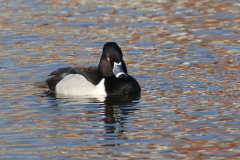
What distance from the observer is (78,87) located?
11.7 metres

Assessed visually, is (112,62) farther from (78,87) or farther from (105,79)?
(78,87)

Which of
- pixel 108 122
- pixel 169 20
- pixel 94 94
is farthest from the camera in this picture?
pixel 169 20

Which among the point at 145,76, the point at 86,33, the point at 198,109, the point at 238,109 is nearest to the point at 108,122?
the point at 198,109

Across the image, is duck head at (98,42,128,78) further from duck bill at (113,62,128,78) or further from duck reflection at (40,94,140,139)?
duck reflection at (40,94,140,139)

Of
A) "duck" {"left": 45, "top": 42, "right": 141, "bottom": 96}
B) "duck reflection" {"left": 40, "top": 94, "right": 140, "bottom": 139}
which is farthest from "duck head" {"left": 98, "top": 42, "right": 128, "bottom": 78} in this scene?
"duck reflection" {"left": 40, "top": 94, "right": 140, "bottom": 139}

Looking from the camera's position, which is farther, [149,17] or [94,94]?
[149,17]

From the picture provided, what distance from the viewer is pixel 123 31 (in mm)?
17281

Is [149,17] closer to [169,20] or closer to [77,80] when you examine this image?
[169,20]

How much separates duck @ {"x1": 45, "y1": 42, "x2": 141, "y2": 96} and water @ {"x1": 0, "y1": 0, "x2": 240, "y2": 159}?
253 millimetres

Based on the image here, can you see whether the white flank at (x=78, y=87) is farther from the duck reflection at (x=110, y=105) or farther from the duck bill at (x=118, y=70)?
the duck bill at (x=118, y=70)

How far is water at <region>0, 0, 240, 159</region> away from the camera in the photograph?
817 centimetres

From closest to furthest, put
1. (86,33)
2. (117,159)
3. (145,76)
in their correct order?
(117,159) < (145,76) < (86,33)

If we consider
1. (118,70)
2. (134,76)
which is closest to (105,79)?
(118,70)

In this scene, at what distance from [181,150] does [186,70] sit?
5408 mm
